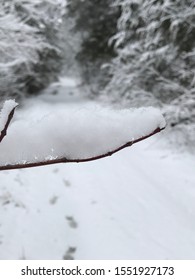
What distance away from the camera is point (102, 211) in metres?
4.92

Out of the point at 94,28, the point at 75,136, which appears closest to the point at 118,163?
the point at 75,136

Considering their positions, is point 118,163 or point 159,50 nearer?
point 118,163

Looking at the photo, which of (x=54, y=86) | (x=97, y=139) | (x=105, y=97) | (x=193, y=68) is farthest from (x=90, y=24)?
(x=97, y=139)

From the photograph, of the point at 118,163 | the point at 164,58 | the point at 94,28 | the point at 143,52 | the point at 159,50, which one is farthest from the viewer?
the point at 94,28

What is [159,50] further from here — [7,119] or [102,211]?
[7,119]

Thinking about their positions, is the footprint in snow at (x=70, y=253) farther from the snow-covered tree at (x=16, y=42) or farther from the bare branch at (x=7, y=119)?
the bare branch at (x=7, y=119)

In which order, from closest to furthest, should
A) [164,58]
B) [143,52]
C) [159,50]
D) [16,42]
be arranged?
[16,42] < [159,50] < [164,58] < [143,52]

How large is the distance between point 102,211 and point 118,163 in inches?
91.4

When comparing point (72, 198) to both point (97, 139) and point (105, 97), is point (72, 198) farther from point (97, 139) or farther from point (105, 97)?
point (105, 97)

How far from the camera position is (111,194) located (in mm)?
5477

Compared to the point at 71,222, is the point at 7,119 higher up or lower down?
higher up

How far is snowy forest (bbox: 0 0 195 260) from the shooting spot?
1.46 feet
